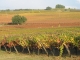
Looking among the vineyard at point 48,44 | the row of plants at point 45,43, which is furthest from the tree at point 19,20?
the vineyard at point 48,44

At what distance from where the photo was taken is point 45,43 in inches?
862

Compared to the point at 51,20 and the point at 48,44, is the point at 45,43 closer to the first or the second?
the point at 48,44

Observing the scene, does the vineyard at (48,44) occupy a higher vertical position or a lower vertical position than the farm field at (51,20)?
higher

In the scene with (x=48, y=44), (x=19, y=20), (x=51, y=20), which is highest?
(x=48, y=44)

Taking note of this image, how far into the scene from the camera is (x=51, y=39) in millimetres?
21594

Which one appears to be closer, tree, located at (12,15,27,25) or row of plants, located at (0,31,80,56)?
row of plants, located at (0,31,80,56)

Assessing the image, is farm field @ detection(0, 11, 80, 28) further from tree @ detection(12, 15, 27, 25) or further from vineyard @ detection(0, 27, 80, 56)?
vineyard @ detection(0, 27, 80, 56)

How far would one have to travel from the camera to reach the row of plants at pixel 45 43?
66.7 ft

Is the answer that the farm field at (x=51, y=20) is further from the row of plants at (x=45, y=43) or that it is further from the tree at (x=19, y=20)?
the row of plants at (x=45, y=43)

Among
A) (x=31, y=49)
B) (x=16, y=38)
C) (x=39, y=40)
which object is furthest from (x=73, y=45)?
(x=16, y=38)

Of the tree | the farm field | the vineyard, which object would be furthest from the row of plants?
the tree

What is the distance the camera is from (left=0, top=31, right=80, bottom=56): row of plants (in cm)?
2033

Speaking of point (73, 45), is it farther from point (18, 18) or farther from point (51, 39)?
point (18, 18)

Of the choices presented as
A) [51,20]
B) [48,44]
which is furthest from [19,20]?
[48,44]
